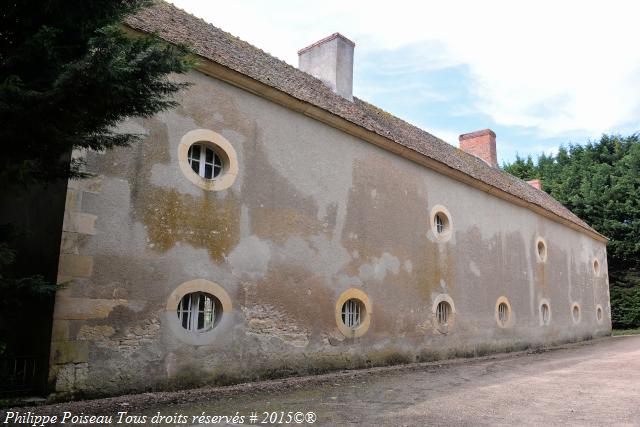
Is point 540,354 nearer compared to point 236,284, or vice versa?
point 236,284

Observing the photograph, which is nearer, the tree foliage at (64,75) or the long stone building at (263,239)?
the tree foliage at (64,75)

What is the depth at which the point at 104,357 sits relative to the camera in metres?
6.84

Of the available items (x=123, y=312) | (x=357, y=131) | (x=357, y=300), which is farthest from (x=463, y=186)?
(x=123, y=312)

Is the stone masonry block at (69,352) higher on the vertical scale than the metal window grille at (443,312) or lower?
lower

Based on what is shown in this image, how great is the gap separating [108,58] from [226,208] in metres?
4.55

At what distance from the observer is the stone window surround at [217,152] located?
321 inches

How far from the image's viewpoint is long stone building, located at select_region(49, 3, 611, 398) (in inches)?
278

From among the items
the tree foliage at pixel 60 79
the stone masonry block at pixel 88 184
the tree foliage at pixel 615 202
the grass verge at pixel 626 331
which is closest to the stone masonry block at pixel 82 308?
the stone masonry block at pixel 88 184

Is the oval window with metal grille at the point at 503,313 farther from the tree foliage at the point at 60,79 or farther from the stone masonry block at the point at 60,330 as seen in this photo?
the tree foliage at the point at 60,79

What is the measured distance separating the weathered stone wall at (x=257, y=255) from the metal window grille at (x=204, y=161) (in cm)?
39

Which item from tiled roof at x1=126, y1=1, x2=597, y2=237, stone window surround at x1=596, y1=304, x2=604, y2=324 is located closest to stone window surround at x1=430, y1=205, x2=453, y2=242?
tiled roof at x1=126, y1=1, x2=597, y2=237

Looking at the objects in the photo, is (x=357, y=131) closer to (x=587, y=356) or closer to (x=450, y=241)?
(x=450, y=241)

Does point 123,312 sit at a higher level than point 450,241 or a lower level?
lower

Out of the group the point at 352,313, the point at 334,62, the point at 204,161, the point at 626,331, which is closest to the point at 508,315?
the point at 352,313
